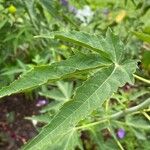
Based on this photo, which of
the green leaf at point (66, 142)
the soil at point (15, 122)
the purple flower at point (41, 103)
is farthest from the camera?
the purple flower at point (41, 103)

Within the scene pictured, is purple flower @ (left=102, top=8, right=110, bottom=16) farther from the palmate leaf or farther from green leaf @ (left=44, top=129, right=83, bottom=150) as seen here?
the palmate leaf

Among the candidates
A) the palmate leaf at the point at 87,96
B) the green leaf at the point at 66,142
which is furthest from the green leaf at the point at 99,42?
the green leaf at the point at 66,142

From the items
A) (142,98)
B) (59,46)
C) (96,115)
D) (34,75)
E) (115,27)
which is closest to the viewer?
(34,75)

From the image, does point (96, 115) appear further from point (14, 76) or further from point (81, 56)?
point (14, 76)

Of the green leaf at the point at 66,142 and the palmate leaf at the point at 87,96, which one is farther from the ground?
the palmate leaf at the point at 87,96

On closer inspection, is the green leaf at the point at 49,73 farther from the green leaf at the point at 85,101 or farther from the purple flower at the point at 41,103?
the purple flower at the point at 41,103

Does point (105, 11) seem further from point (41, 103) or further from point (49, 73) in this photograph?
point (49, 73)

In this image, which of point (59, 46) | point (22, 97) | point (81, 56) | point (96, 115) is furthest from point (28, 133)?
point (81, 56)

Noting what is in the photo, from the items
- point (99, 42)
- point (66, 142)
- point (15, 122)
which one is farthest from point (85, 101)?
point (15, 122)
